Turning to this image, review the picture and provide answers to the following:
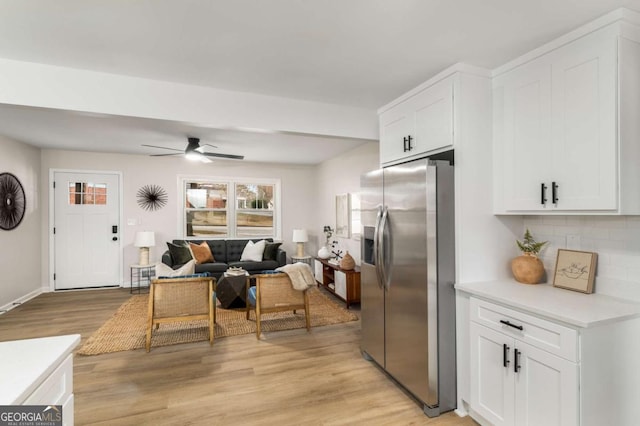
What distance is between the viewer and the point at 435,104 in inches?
95.4

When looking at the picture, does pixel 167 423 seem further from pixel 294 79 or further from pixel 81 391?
pixel 294 79

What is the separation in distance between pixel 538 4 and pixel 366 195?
173 cm

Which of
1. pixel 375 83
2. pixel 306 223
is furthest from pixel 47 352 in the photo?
pixel 306 223

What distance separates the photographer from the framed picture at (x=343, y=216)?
526cm

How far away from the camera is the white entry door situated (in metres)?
5.54

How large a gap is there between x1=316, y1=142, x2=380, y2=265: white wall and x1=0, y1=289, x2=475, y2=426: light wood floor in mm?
2158

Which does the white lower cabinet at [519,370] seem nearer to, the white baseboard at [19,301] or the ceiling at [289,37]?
the ceiling at [289,37]

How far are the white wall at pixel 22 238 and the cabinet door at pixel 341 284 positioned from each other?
15.2 ft

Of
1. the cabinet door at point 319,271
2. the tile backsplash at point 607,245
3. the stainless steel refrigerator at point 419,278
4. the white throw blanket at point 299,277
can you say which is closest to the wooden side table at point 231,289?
the white throw blanket at point 299,277

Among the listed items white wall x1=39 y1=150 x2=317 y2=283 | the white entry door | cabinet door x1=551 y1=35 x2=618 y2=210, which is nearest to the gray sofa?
white wall x1=39 y1=150 x2=317 y2=283

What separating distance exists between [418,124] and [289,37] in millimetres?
1241

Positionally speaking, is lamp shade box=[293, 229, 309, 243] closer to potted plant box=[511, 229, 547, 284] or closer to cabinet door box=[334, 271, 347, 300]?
cabinet door box=[334, 271, 347, 300]

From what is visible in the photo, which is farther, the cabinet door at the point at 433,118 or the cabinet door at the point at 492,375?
the cabinet door at the point at 433,118

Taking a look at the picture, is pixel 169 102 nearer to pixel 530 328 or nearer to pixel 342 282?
pixel 530 328
